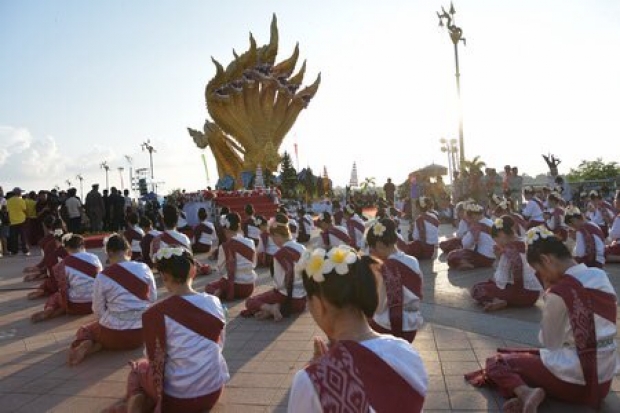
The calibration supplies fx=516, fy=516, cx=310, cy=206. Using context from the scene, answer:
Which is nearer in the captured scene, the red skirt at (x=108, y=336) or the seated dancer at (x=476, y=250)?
the red skirt at (x=108, y=336)

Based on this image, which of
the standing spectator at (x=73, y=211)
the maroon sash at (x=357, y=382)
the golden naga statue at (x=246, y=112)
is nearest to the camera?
the maroon sash at (x=357, y=382)

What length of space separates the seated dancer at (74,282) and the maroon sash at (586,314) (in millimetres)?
5432

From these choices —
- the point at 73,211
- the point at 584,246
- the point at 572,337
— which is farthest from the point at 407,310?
the point at 73,211

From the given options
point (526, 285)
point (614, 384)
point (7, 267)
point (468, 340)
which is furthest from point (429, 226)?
point (7, 267)

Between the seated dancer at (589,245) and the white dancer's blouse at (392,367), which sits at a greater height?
the white dancer's blouse at (392,367)

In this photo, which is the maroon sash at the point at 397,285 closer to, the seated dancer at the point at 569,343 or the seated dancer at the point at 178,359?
the seated dancer at the point at 569,343

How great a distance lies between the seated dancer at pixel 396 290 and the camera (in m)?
4.53

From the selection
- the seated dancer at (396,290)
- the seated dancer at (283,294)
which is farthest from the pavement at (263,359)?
the seated dancer at (396,290)

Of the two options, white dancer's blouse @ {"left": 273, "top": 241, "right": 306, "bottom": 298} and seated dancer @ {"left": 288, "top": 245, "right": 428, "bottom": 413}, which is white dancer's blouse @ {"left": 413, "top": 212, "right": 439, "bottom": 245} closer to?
white dancer's blouse @ {"left": 273, "top": 241, "right": 306, "bottom": 298}

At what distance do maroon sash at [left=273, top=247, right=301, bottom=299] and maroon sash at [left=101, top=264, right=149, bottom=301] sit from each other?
1.81m

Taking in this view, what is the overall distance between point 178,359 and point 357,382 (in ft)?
6.61

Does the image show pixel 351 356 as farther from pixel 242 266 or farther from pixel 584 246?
pixel 584 246

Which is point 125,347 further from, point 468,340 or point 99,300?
point 468,340

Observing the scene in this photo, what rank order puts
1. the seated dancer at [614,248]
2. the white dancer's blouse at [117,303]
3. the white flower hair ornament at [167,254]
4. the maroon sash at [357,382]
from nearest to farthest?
1. the maroon sash at [357,382]
2. the white flower hair ornament at [167,254]
3. the white dancer's blouse at [117,303]
4. the seated dancer at [614,248]
